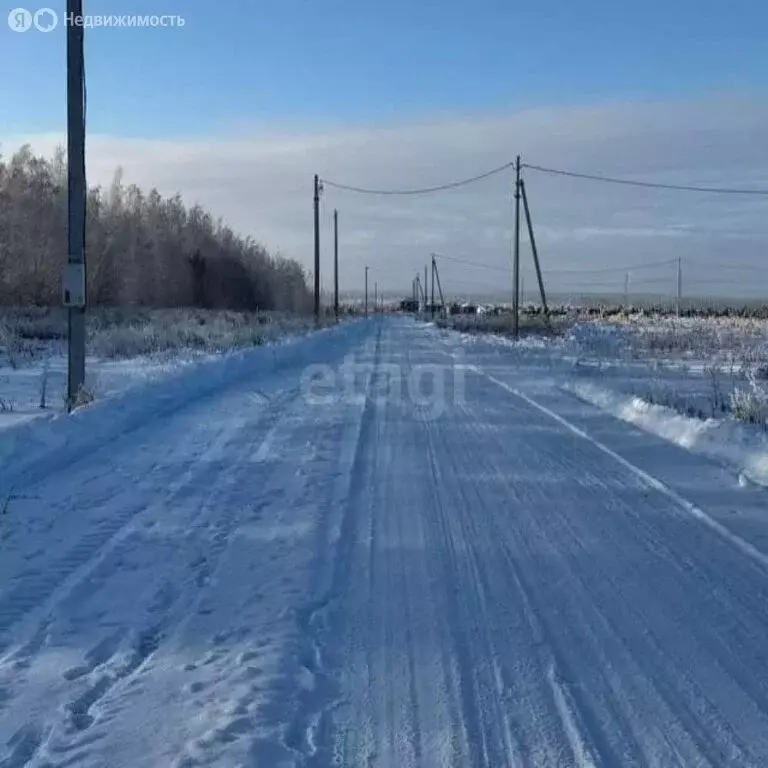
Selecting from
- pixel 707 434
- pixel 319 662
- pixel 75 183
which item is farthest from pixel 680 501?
pixel 75 183

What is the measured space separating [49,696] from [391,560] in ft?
9.41

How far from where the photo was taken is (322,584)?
244 inches

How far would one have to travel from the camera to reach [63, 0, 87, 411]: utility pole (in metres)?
14.0

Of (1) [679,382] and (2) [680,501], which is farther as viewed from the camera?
(1) [679,382]

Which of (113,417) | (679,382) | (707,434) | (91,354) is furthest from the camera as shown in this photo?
(91,354)

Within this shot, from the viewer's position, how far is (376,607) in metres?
5.76

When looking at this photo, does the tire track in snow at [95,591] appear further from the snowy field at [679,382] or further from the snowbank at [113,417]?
the snowy field at [679,382]

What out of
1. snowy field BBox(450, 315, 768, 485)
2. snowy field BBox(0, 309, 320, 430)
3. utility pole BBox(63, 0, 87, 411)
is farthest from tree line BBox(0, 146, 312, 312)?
utility pole BBox(63, 0, 87, 411)

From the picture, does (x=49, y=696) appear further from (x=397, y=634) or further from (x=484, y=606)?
(x=484, y=606)

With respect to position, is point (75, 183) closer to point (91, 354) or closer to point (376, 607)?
point (376, 607)

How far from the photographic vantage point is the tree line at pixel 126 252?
62688mm

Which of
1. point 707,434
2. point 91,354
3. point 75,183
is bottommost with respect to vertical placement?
point 91,354

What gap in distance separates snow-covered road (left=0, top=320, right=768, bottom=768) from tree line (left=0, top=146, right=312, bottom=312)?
177 ft

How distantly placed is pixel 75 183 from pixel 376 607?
10336 millimetres
